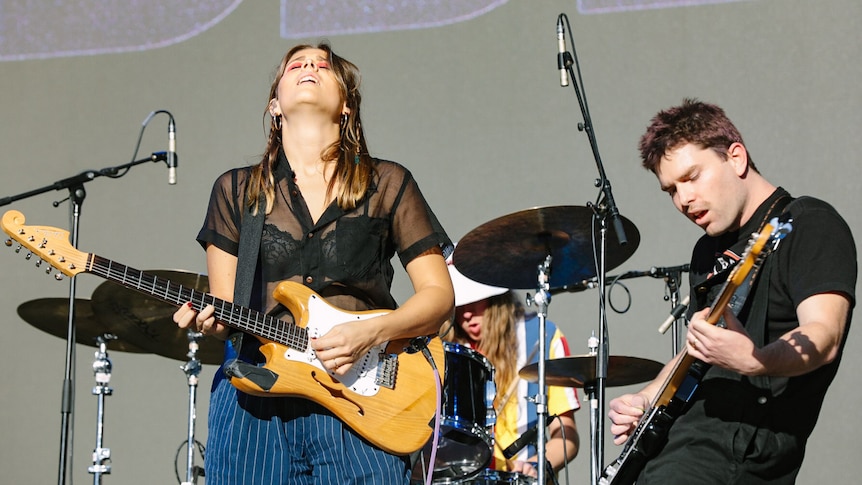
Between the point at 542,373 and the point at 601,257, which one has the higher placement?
the point at 601,257

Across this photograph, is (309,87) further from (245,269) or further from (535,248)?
(535,248)

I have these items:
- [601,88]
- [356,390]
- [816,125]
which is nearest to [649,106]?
[601,88]

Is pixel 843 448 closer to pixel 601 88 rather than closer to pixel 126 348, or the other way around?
pixel 601 88

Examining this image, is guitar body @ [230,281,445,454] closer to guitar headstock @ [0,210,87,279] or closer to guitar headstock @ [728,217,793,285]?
guitar headstock @ [0,210,87,279]

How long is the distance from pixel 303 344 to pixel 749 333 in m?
1.20

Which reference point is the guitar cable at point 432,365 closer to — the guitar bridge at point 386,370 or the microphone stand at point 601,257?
the guitar bridge at point 386,370

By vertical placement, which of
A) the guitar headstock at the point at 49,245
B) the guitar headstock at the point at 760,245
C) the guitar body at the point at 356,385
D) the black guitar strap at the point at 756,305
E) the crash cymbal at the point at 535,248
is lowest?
the guitar body at the point at 356,385

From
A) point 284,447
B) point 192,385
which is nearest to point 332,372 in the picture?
point 284,447

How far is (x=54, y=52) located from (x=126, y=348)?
2.06m

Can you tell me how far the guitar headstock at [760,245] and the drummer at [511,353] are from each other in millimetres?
2397

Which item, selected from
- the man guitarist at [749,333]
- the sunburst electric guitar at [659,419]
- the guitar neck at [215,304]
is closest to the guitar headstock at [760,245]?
the man guitarist at [749,333]

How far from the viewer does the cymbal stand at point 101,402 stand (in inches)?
178

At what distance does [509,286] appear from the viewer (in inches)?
170

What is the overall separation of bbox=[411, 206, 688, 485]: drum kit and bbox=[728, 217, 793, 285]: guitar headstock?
122 cm
